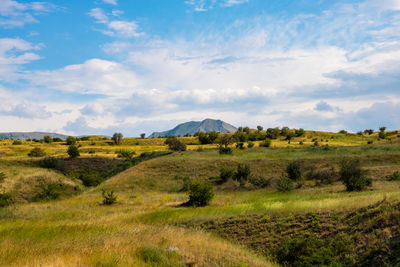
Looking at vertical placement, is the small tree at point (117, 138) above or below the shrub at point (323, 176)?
above

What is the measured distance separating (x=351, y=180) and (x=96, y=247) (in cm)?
2009

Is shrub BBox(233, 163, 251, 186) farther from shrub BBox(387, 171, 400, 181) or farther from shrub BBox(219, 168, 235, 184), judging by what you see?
shrub BBox(387, 171, 400, 181)

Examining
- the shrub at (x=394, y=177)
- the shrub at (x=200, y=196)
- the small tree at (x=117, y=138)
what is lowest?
the shrub at (x=200, y=196)

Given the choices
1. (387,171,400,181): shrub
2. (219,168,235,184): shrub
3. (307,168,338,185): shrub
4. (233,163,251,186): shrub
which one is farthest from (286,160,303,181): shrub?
(387,171,400,181): shrub

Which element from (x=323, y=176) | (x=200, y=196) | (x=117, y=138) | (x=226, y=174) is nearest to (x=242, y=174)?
(x=226, y=174)

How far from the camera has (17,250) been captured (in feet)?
25.0

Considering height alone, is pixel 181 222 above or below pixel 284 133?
below

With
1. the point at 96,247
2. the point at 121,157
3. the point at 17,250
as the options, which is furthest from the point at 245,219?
the point at 121,157

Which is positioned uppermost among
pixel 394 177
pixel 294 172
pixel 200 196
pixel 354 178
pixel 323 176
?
pixel 354 178

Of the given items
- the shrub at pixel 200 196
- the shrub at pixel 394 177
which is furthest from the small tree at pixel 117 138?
the shrub at pixel 394 177

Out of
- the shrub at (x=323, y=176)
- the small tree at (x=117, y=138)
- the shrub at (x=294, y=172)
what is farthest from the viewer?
the small tree at (x=117, y=138)

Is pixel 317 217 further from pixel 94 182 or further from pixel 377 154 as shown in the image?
pixel 94 182

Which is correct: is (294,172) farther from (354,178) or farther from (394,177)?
(354,178)

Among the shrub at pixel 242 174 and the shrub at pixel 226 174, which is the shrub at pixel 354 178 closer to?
the shrub at pixel 242 174
